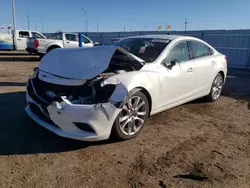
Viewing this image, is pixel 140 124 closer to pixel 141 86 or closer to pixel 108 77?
pixel 141 86

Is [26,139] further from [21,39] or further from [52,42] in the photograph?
[21,39]

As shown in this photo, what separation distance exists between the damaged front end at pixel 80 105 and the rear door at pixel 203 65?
6.66 ft

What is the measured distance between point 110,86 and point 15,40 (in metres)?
15.6

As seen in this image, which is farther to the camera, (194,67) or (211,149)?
(194,67)

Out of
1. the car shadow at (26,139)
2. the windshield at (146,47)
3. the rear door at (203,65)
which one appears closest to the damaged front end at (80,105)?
the car shadow at (26,139)

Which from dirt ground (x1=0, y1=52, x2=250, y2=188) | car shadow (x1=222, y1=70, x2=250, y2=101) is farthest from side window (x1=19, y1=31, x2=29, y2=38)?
dirt ground (x1=0, y1=52, x2=250, y2=188)

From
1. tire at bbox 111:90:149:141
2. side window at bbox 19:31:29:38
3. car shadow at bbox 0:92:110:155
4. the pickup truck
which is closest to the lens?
car shadow at bbox 0:92:110:155

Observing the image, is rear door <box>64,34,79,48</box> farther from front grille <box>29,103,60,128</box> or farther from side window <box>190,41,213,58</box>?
front grille <box>29,103,60,128</box>

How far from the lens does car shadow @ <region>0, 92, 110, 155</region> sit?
334cm

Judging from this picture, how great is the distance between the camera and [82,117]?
124 inches

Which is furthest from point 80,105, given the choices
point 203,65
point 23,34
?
point 23,34

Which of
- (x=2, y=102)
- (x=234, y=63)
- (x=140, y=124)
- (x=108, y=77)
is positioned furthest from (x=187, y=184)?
(x=234, y=63)

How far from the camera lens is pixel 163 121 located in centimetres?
452

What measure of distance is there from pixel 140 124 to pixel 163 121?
800mm
